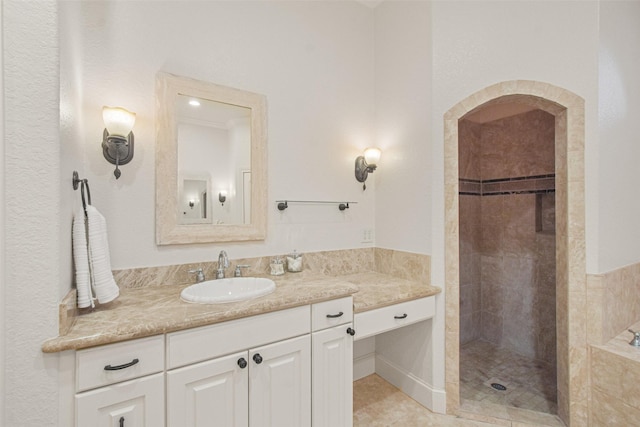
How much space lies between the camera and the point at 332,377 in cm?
163

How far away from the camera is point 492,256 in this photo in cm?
322

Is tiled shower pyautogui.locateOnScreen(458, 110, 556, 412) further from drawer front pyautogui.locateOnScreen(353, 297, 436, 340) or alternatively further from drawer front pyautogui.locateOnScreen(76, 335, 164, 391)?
drawer front pyautogui.locateOnScreen(76, 335, 164, 391)

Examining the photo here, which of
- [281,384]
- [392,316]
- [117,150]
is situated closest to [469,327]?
[392,316]

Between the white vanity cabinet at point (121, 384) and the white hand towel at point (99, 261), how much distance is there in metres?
0.29

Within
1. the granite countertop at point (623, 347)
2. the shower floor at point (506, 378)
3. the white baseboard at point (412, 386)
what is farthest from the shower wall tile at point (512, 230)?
the white baseboard at point (412, 386)

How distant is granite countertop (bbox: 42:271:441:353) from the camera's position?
1.08 metres

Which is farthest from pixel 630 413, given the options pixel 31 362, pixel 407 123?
pixel 31 362

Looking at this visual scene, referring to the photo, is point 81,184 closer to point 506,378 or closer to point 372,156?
point 372,156

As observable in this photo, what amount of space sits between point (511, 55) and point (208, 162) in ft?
6.78

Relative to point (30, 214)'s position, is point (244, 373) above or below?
below

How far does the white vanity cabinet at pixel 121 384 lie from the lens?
1.06 m

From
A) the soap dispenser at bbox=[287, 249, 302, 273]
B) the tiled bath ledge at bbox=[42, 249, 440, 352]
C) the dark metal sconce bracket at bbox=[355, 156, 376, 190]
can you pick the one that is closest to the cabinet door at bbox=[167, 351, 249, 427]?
the tiled bath ledge at bbox=[42, 249, 440, 352]

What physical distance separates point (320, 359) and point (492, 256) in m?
2.50

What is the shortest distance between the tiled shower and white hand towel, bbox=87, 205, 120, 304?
2.67 m
